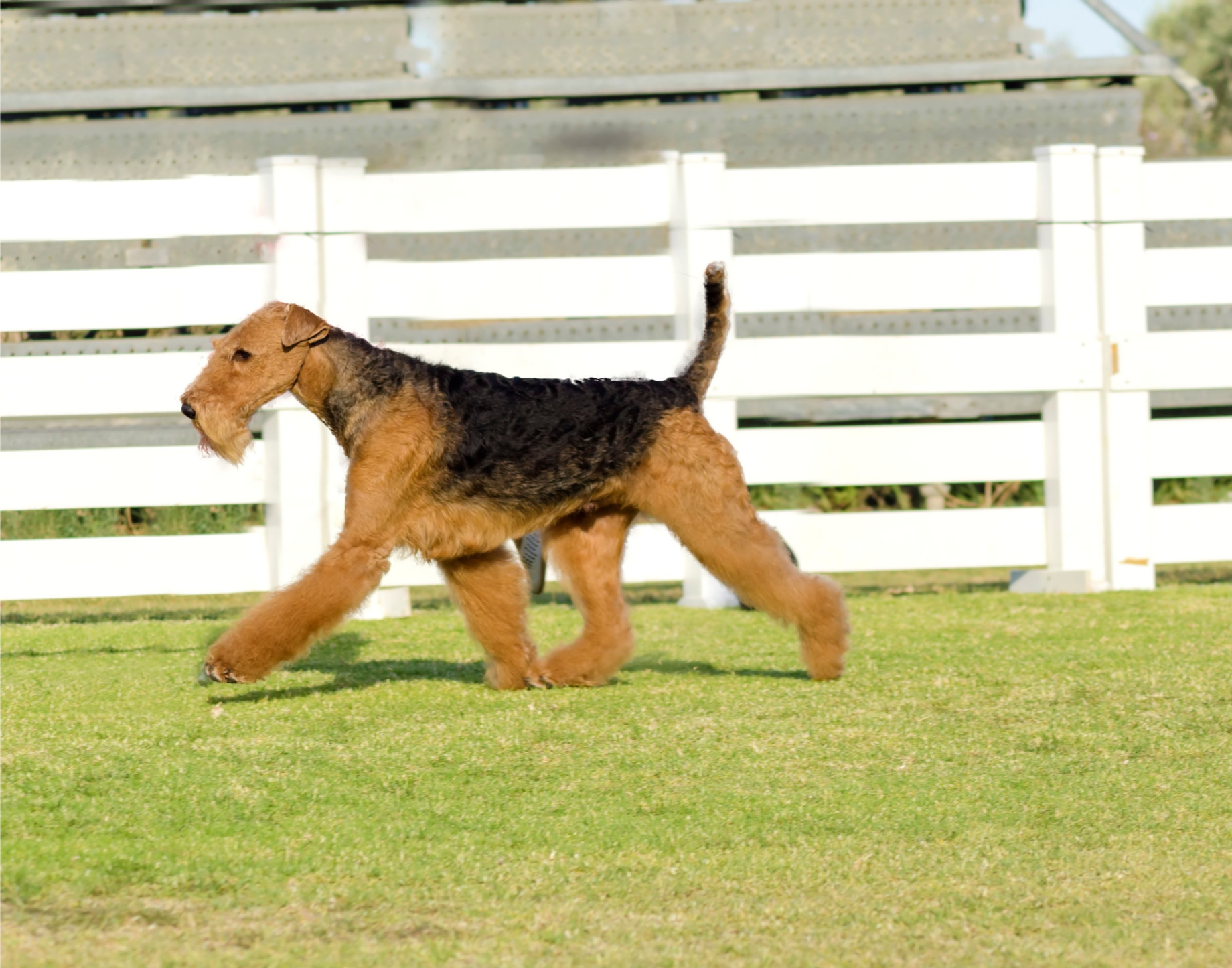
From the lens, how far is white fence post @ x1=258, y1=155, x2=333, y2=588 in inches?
237

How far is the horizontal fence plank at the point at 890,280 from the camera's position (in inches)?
255

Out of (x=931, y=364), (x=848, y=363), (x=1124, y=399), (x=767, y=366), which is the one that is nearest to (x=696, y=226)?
(x=767, y=366)

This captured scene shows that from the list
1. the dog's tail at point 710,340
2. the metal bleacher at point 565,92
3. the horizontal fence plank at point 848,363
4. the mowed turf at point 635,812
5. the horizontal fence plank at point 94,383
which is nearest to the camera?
the mowed turf at point 635,812

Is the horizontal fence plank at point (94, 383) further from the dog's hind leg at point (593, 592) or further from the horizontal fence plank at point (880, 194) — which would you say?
the horizontal fence plank at point (880, 194)

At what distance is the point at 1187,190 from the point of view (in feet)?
21.6

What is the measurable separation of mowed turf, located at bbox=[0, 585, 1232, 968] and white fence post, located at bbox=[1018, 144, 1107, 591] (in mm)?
1377

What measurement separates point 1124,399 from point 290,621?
157 inches

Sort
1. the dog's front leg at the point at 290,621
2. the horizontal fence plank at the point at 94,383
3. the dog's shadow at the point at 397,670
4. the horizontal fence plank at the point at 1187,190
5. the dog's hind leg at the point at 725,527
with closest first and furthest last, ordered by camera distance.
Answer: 1. the dog's front leg at the point at 290,621
2. the dog's hind leg at the point at 725,527
3. the dog's shadow at the point at 397,670
4. the horizontal fence plank at the point at 94,383
5. the horizontal fence plank at the point at 1187,190

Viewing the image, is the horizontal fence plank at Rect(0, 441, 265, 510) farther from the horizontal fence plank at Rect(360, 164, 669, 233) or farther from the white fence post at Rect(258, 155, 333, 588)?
the horizontal fence plank at Rect(360, 164, 669, 233)

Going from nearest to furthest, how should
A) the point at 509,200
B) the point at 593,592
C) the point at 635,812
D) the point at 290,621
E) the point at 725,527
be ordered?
the point at 635,812 → the point at 290,621 → the point at 725,527 → the point at 593,592 → the point at 509,200

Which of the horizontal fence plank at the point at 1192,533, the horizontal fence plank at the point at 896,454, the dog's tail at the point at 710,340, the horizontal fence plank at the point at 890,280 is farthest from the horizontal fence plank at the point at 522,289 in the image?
the horizontal fence plank at the point at 1192,533

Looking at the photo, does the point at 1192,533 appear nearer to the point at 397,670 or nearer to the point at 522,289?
the point at 522,289

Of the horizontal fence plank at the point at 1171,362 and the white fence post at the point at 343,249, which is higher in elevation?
the white fence post at the point at 343,249

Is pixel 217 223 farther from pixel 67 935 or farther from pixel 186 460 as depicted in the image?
pixel 67 935
